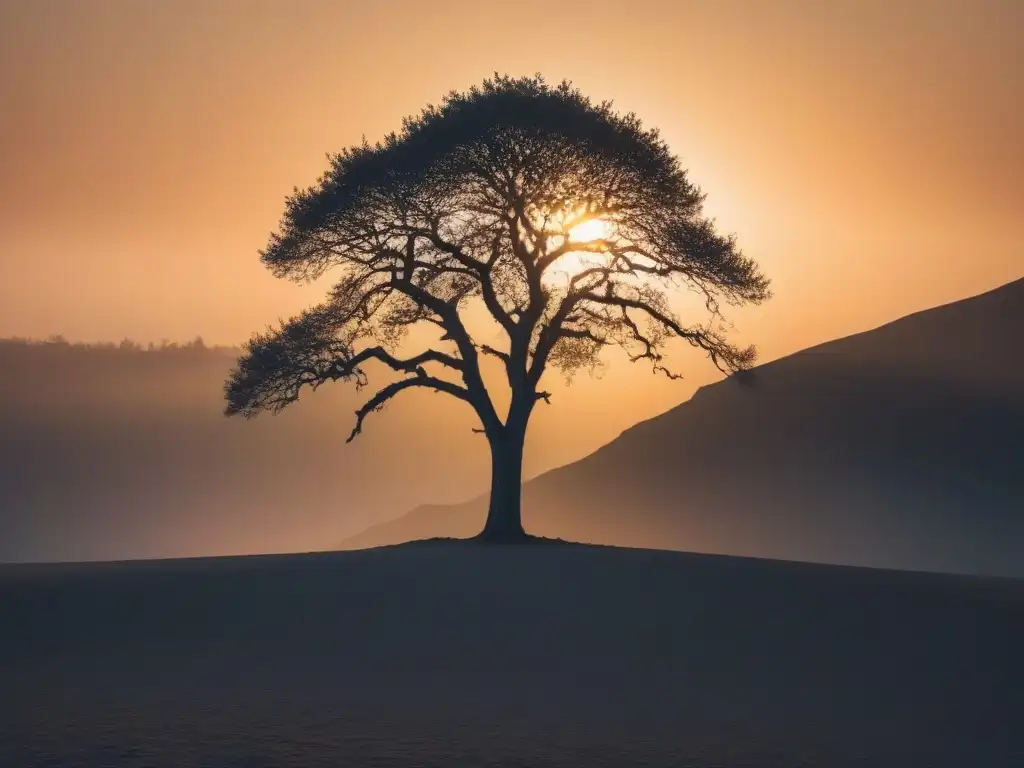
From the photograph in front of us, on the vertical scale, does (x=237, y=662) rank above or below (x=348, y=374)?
below

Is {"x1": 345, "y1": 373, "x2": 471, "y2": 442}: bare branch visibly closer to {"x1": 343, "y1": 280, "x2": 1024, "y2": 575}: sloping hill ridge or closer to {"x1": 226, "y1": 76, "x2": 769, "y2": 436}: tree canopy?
{"x1": 226, "y1": 76, "x2": 769, "y2": 436}: tree canopy

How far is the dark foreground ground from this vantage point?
39.6 ft

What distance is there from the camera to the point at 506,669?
649 inches

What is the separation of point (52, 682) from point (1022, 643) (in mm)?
14382

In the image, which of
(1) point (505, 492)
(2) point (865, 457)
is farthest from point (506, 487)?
(2) point (865, 457)

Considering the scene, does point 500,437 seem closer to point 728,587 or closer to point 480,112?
point 480,112

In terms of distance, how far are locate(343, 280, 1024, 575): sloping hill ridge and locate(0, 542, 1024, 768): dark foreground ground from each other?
73.9m

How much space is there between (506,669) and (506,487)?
77.2 feet

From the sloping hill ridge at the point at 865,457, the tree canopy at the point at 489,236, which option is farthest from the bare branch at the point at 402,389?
the sloping hill ridge at the point at 865,457

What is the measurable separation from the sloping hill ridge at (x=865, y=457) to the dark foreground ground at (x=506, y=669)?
73938mm

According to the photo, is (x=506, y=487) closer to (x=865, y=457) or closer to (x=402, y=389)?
(x=402, y=389)

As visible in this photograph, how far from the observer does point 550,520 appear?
548 ft

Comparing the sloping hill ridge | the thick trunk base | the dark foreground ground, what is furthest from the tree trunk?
the sloping hill ridge

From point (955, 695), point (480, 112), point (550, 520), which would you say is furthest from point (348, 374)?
point (550, 520)
